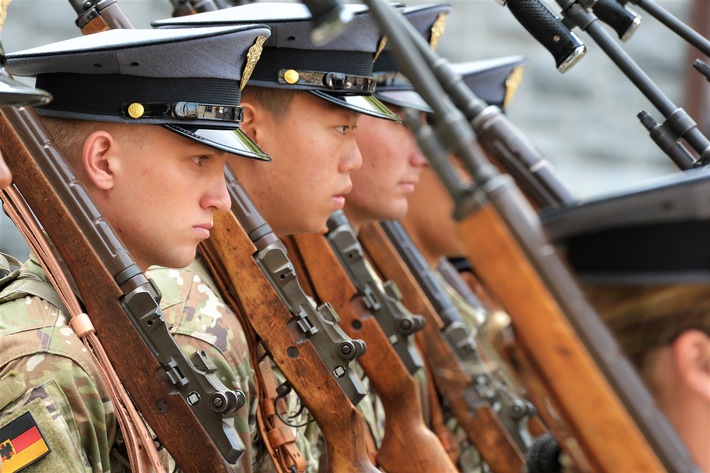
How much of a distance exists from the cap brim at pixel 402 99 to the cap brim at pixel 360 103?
481 millimetres

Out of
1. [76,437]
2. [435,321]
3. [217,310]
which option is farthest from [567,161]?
[76,437]

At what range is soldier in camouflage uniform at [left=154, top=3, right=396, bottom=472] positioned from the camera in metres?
3.49

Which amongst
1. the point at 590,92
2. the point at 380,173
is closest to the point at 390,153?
the point at 380,173

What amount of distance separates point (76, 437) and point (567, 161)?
6.21 m

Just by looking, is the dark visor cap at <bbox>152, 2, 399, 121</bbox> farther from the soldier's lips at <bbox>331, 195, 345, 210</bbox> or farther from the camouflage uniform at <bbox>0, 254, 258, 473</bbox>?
the camouflage uniform at <bbox>0, 254, 258, 473</bbox>

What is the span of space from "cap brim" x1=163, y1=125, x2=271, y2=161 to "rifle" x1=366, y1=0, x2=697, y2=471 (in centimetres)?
143

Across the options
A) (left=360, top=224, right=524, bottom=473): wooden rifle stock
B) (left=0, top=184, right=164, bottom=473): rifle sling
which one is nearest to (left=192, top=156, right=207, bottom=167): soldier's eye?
(left=0, top=184, right=164, bottom=473): rifle sling

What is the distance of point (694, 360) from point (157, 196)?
153 centimetres

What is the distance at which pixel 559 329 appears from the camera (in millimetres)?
1441

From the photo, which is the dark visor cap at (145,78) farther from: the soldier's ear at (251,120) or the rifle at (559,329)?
the rifle at (559,329)

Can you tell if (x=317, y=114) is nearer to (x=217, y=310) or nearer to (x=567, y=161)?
(x=217, y=310)

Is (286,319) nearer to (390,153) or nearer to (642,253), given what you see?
(390,153)

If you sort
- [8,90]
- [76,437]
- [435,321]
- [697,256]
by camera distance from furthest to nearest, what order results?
[435,321] < [76,437] < [8,90] < [697,256]

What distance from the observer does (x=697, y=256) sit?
154cm
